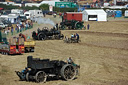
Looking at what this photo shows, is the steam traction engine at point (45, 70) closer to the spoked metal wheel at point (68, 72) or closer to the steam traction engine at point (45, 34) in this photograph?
the spoked metal wheel at point (68, 72)

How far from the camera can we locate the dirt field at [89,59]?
668 inches

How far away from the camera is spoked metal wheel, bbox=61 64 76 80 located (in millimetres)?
16195

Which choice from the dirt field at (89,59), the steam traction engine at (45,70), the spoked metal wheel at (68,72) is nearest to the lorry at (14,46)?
the dirt field at (89,59)

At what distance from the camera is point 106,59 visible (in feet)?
80.0

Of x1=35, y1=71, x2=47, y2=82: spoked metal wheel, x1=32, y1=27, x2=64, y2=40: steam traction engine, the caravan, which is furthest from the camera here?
the caravan

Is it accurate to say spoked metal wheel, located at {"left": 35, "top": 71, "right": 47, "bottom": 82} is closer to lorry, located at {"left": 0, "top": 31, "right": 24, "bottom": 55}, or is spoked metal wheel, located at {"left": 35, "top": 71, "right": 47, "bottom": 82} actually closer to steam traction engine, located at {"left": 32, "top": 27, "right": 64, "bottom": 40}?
lorry, located at {"left": 0, "top": 31, "right": 24, "bottom": 55}

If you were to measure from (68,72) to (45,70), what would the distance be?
4.09ft

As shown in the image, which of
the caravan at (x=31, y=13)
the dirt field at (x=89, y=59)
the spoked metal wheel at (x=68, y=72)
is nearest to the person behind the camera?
the spoked metal wheel at (x=68, y=72)

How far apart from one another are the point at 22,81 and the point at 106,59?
980 centimetres

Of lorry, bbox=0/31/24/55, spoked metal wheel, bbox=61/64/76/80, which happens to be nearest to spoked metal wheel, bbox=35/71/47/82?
spoked metal wheel, bbox=61/64/76/80

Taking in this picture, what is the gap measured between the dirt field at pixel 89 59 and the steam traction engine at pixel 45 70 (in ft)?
1.13

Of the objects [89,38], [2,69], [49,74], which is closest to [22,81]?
[49,74]

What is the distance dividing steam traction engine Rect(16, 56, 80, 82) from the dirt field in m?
0.34

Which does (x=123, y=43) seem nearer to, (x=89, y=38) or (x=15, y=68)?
(x=89, y=38)
